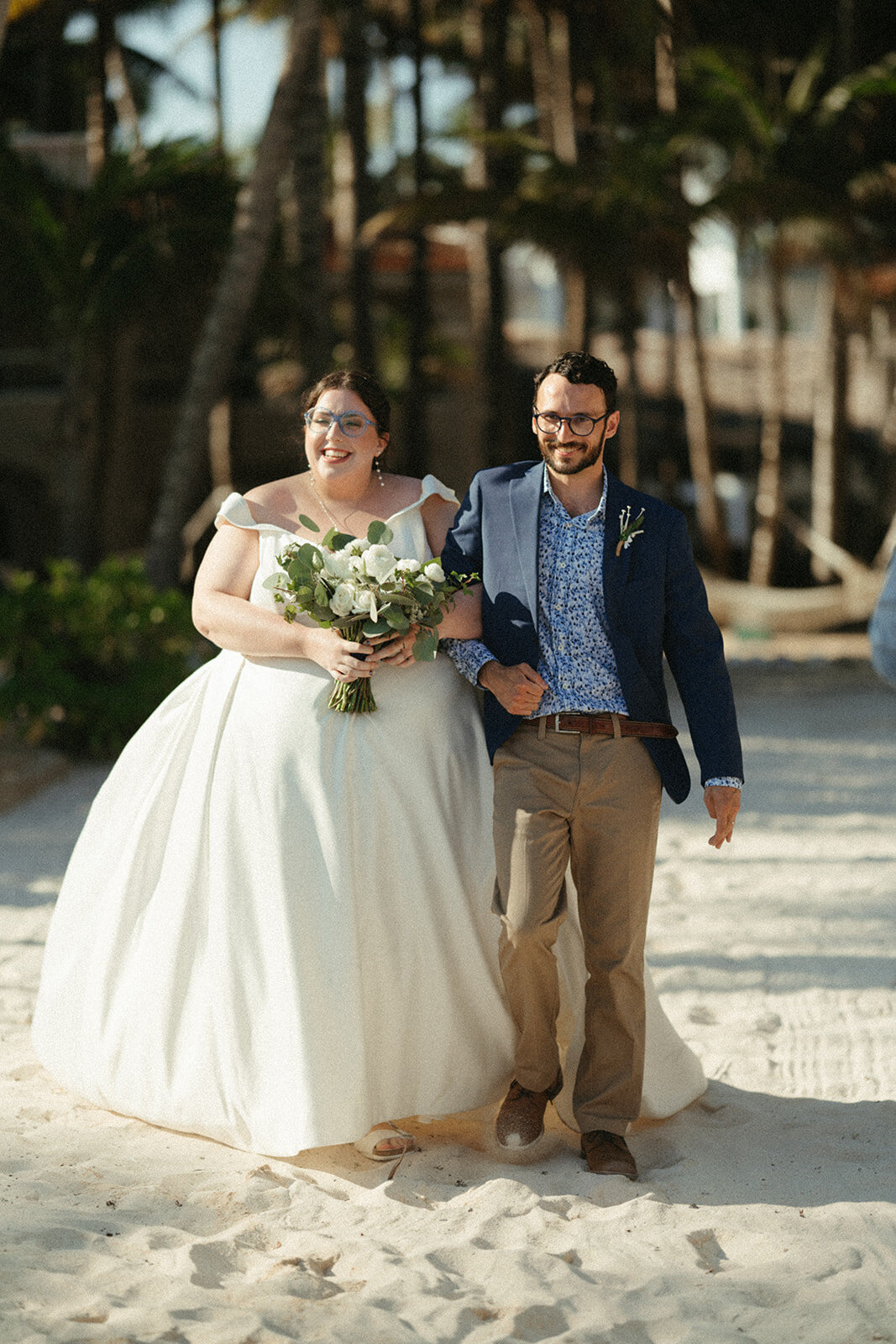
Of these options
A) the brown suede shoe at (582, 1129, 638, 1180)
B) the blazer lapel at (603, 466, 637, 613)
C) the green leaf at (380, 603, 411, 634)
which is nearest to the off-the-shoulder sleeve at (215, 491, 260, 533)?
the green leaf at (380, 603, 411, 634)

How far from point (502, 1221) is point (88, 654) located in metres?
6.68

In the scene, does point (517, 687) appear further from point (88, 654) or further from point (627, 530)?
point (88, 654)

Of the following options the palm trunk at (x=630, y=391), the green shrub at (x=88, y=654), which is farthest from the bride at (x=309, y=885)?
the palm trunk at (x=630, y=391)

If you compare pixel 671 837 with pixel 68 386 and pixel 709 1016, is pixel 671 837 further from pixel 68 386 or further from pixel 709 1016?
pixel 68 386

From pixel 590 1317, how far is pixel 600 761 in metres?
1.26

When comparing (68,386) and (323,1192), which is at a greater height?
(68,386)

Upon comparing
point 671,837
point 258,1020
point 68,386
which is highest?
point 68,386

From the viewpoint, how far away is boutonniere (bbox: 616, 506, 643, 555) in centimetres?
340

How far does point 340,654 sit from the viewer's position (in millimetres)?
3449

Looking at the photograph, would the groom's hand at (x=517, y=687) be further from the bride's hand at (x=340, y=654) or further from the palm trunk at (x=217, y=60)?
the palm trunk at (x=217, y=60)

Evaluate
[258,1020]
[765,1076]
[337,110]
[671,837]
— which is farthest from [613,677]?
[337,110]

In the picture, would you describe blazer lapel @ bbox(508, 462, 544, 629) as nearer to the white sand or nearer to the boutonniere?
the boutonniere

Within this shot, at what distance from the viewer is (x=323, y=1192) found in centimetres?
337

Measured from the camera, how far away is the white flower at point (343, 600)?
3.36 m
